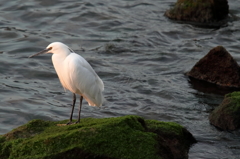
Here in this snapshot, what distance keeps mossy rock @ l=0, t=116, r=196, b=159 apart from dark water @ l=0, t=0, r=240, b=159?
1.43m

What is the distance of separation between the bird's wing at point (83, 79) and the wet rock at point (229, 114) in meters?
2.34

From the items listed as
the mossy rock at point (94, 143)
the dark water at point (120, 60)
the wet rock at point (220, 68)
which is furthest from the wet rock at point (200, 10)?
the mossy rock at point (94, 143)

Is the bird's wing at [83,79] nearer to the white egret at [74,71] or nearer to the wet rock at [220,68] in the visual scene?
the white egret at [74,71]

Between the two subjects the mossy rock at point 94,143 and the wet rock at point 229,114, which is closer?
the mossy rock at point 94,143

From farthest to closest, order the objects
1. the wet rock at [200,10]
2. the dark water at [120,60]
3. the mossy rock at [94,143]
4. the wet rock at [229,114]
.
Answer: the wet rock at [200,10], the dark water at [120,60], the wet rock at [229,114], the mossy rock at [94,143]

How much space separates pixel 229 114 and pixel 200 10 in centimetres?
817

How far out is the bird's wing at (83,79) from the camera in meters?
6.96

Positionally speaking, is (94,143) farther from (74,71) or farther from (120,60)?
(120,60)

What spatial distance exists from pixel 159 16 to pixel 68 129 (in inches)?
440

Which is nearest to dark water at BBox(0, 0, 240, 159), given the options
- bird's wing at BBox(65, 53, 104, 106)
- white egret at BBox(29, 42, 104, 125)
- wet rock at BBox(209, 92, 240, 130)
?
wet rock at BBox(209, 92, 240, 130)

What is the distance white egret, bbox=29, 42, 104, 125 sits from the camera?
22.8 feet

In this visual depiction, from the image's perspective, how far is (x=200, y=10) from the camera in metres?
15.4

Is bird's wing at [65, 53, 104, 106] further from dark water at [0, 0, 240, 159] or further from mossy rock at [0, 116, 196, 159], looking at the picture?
dark water at [0, 0, 240, 159]

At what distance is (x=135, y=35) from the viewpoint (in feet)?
49.0
